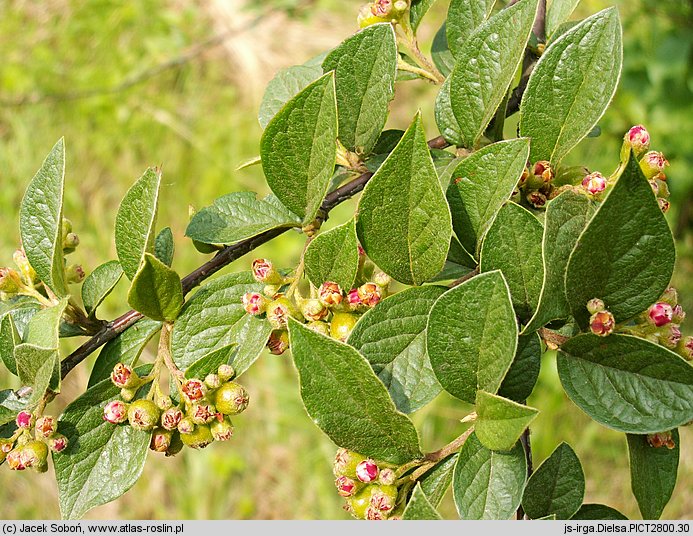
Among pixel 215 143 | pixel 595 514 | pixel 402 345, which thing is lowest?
pixel 215 143

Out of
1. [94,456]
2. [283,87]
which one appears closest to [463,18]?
[283,87]

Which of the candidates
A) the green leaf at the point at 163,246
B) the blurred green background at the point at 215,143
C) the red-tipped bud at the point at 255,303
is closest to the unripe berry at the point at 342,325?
the red-tipped bud at the point at 255,303

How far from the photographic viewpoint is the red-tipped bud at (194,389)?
2.90ft

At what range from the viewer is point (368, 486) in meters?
0.83

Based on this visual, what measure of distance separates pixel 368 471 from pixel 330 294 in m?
0.20

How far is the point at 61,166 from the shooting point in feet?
3.12

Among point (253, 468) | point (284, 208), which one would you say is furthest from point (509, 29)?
→ point (253, 468)

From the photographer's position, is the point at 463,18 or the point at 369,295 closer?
the point at 369,295

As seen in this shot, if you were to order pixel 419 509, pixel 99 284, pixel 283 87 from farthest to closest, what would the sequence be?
1. pixel 283 87
2. pixel 99 284
3. pixel 419 509

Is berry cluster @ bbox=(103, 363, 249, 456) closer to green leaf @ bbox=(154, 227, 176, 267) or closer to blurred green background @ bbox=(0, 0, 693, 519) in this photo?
green leaf @ bbox=(154, 227, 176, 267)

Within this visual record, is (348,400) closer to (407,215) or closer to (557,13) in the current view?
(407,215)

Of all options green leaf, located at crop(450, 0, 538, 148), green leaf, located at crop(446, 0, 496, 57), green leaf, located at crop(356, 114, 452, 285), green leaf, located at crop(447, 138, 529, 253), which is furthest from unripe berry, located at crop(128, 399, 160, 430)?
green leaf, located at crop(446, 0, 496, 57)

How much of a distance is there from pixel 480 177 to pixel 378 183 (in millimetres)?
141

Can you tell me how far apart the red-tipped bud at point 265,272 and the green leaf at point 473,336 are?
25cm
